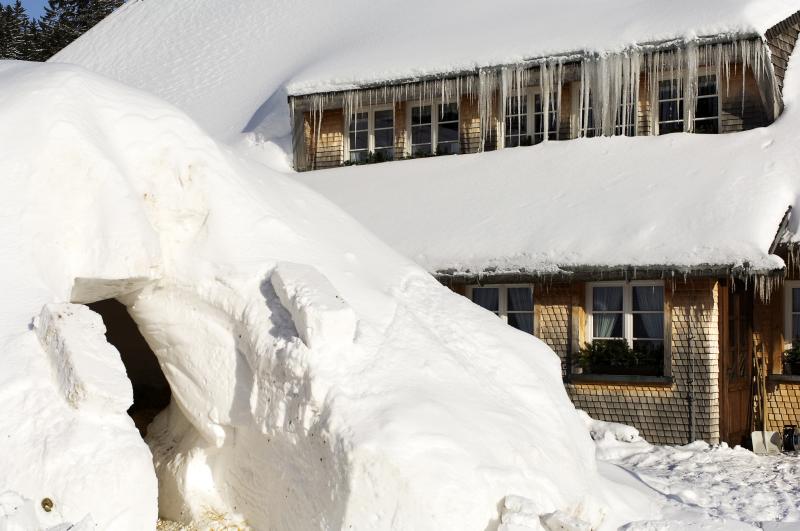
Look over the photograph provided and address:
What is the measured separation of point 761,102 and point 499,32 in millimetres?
4442

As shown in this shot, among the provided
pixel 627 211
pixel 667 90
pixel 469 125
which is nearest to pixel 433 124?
pixel 469 125

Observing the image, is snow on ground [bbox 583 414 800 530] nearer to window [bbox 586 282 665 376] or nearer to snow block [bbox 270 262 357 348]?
window [bbox 586 282 665 376]

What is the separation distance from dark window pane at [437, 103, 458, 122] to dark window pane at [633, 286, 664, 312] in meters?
4.97

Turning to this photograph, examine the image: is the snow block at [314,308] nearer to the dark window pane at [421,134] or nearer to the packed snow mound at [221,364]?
the packed snow mound at [221,364]

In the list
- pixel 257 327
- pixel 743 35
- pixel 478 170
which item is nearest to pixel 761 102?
pixel 743 35

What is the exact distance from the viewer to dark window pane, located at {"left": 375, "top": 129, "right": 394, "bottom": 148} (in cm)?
1802

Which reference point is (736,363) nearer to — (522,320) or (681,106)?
(522,320)

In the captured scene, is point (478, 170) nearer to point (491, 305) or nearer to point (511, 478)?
point (491, 305)

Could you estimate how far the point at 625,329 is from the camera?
14055 mm

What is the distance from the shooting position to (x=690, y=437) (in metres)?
13.3

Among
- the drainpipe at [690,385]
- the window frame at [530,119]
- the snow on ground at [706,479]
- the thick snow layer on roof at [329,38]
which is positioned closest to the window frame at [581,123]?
the window frame at [530,119]

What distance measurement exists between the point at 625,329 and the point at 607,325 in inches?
11.5

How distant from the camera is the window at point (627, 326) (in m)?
13.8

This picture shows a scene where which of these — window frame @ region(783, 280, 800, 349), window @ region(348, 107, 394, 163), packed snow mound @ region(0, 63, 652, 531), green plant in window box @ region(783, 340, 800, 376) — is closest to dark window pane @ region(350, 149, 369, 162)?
window @ region(348, 107, 394, 163)
